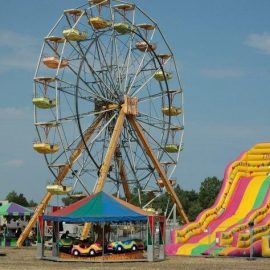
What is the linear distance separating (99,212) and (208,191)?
7056cm

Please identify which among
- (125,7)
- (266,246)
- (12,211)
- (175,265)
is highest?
(125,7)

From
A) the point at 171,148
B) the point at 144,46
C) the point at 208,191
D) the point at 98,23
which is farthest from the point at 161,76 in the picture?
the point at 208,191

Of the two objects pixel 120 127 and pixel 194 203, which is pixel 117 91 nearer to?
pixel 120 127

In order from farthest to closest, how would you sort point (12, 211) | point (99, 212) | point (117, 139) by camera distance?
1. point (12, 211)
2. point (117, 139)
3. point (99, 212)

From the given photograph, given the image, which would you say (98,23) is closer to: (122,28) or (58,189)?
(122,28)

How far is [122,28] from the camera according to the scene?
40.6m

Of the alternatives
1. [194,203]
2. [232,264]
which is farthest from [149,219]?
[194,203]

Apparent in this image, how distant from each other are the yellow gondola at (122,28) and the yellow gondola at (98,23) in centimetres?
56

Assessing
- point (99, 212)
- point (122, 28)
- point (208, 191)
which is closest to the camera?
point (99, 212)

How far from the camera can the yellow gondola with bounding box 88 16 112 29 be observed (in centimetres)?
3925

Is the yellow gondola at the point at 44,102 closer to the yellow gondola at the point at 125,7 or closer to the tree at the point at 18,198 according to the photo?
the yellow gondola at the point at 125,7

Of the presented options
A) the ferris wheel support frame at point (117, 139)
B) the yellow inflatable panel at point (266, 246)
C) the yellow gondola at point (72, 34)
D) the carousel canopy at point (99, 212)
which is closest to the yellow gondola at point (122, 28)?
the yellow gondola at point (72, 34)

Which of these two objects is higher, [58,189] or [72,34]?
[72,34]

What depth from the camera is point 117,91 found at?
40.8 m
